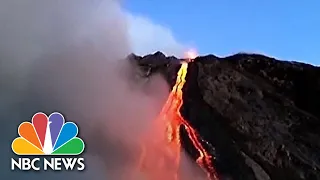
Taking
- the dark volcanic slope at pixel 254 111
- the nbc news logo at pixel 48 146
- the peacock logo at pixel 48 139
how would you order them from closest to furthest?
the nbc news logo at pixel 48 146
the peacock logo at pixel 48 139
the dark volcanic slope at pixel 254 111

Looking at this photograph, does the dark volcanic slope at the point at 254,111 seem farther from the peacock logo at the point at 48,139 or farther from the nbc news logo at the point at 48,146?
the nbc news logo at the point at 48,146

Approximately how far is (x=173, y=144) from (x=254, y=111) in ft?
15.6

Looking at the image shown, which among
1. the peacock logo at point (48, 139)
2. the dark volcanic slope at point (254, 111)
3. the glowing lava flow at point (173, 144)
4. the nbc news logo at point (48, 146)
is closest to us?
the nbc news logo at point (48, 146)

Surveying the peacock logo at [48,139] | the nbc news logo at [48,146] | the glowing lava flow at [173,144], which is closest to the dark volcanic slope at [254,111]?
the glowing lava flow at [173,144]

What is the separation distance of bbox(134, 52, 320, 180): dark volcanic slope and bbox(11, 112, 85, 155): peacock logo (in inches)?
243

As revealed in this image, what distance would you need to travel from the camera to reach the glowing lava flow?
19.9 meters

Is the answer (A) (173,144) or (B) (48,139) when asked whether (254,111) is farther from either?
(B) (48,139)

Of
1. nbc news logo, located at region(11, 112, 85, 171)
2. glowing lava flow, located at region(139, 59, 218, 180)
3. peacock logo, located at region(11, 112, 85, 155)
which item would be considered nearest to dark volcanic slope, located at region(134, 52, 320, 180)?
glowing lava flow, located at region(139, 59, 218, 180)

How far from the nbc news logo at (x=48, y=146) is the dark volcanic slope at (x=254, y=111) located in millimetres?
6302

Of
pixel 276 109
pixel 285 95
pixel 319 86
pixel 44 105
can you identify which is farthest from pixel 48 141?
pixel 319 86

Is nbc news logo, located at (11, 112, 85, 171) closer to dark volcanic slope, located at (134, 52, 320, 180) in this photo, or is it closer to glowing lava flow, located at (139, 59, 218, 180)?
glowing lava flow, located at (139, 59, 218, 180)

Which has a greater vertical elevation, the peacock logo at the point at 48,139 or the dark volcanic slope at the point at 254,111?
the dark volcanic slope at the point at 254,111

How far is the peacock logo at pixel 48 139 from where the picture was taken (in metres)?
14.9

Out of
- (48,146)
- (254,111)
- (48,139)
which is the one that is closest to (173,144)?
(254,111)
